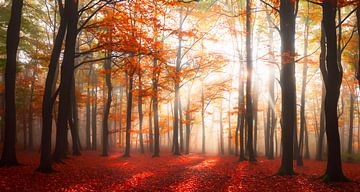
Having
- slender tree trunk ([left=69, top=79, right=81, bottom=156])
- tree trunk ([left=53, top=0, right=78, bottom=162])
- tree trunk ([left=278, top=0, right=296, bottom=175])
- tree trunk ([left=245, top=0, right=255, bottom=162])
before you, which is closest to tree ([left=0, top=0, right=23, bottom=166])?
tree trunk ([left=53, top=0, right=78, bottom=162])

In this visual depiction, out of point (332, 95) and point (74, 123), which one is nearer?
point (332, 95)

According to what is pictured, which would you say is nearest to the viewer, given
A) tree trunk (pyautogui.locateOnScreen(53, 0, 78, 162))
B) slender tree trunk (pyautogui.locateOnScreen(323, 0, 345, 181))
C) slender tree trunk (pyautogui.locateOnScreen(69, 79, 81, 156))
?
slender tree trunk (pyautogui.locateOnScreen(323, 0, 345, 181))

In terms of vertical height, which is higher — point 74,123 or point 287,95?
point 287,95

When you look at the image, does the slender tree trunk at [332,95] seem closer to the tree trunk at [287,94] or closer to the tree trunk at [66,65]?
the tree trunk at [287,94]

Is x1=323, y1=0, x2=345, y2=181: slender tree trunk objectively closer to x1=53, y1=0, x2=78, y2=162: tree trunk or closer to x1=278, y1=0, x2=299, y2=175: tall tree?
x1=278, y1=0, x2=299, y2=175: tall tree

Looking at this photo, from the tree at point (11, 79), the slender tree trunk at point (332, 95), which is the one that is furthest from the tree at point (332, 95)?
the tree at point (11, 79)

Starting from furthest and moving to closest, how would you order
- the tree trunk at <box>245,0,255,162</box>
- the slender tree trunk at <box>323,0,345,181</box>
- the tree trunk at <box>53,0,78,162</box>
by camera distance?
the tree trunk at <box>245,0,255,162</box> → the tree trunk at <box>53,0,78,162</box> → the slender tree trunk at <box>323,0,345,181</box>

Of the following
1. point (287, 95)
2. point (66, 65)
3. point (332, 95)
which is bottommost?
point (332, 95)

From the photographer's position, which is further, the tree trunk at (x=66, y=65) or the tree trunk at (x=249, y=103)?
the tree trunk at (x=249, y=103)

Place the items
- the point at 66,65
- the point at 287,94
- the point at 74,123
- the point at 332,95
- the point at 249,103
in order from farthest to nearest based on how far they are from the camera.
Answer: the point at 74,123 < the point at 249,103 < the point at 66,65 < the point at 287,94 < the point at 332,95

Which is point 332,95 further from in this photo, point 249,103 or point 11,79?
point 11,79

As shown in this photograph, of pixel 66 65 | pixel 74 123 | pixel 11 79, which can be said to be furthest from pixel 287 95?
pixel 74 123

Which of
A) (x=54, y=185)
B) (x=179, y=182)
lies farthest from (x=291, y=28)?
(x=54, y=185)

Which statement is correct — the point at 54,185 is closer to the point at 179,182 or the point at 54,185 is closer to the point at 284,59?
the point at 179,182
